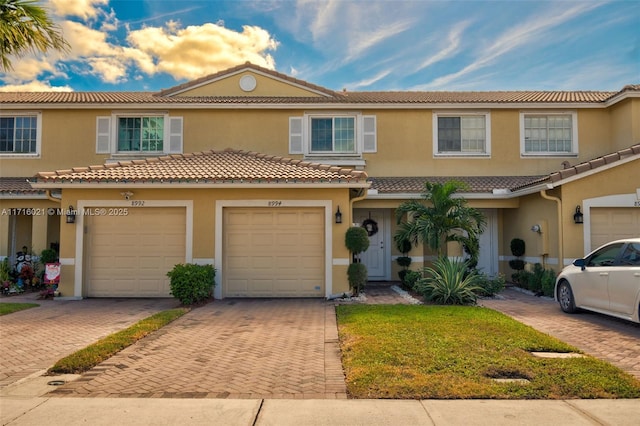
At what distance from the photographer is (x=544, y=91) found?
1781 cm

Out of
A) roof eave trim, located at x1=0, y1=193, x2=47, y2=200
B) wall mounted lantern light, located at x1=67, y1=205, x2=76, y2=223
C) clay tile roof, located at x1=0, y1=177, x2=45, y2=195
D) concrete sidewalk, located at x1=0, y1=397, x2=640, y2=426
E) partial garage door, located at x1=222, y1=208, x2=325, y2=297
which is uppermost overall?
clay tile roof, located at x1=0, y1=177, x2=45, y2=195

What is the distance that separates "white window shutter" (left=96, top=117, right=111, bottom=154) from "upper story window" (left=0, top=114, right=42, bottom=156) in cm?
231

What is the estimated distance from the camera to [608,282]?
822 centimetres

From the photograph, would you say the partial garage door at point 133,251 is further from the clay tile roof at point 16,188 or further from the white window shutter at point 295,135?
the white window shutter at point 295,135

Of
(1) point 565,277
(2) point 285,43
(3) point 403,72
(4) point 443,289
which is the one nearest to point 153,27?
(2) point 285,43

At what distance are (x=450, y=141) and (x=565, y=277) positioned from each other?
25.2 ft

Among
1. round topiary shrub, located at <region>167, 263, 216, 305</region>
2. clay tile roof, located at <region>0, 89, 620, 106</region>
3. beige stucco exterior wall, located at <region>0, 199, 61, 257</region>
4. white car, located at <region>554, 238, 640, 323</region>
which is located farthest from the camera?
clay tile roof, located at <region>0, 89, 620, 106</region>

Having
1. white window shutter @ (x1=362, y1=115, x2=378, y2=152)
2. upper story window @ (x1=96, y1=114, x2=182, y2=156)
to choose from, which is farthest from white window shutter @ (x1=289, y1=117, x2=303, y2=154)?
upper story window @ (x1=96, y1=114, x2=182, y2=156)

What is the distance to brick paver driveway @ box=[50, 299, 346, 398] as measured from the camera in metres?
5.08

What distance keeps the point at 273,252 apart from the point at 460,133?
28.0ft

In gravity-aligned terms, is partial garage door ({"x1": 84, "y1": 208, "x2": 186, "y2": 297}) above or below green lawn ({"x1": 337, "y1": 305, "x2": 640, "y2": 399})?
above

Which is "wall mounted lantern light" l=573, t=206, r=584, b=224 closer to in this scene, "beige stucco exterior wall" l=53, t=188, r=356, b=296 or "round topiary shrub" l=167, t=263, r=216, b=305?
"beige stucco exterior wall" l=53, t=188, r=356, b=296

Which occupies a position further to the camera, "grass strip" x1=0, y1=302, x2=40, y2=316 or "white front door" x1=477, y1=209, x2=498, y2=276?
"white front door" x1=477, y1=209, x2=498, y2=276

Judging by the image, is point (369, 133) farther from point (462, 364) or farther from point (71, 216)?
point (462, 364)
